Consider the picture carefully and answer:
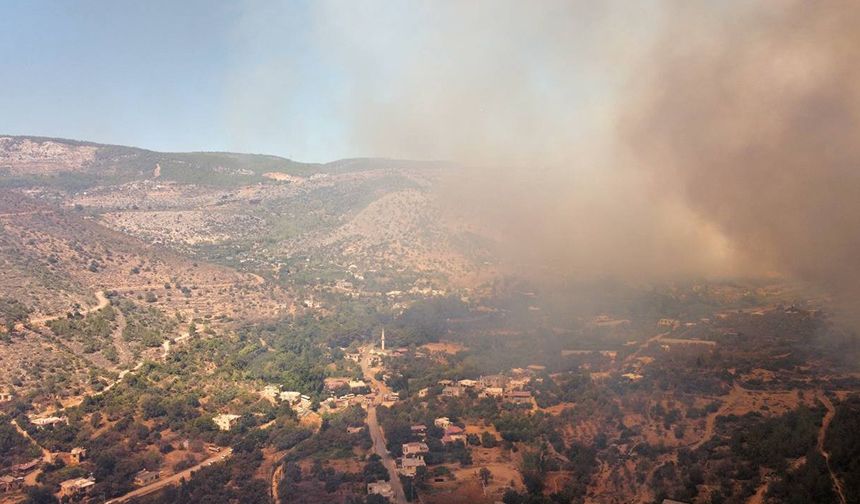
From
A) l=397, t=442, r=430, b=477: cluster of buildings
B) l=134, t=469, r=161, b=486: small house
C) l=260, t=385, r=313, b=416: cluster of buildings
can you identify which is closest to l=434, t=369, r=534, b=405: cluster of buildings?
l=260, t=385, r=313, b=416: cluster of buildings

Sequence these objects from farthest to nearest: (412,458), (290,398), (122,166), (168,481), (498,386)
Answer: (122,166)
(498,386)
(290,398)
(412,458)
(168,481)

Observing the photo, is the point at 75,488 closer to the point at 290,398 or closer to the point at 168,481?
the point at 168,481

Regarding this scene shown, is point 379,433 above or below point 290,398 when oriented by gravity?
below

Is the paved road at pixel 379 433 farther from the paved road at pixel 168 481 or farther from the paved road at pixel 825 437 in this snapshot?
the paved road at pixel 825 437

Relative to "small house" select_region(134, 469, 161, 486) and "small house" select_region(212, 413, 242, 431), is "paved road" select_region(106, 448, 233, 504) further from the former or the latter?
"small house" select_region(212, 413, 242, 431)

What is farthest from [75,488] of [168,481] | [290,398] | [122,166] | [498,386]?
[122,166]
